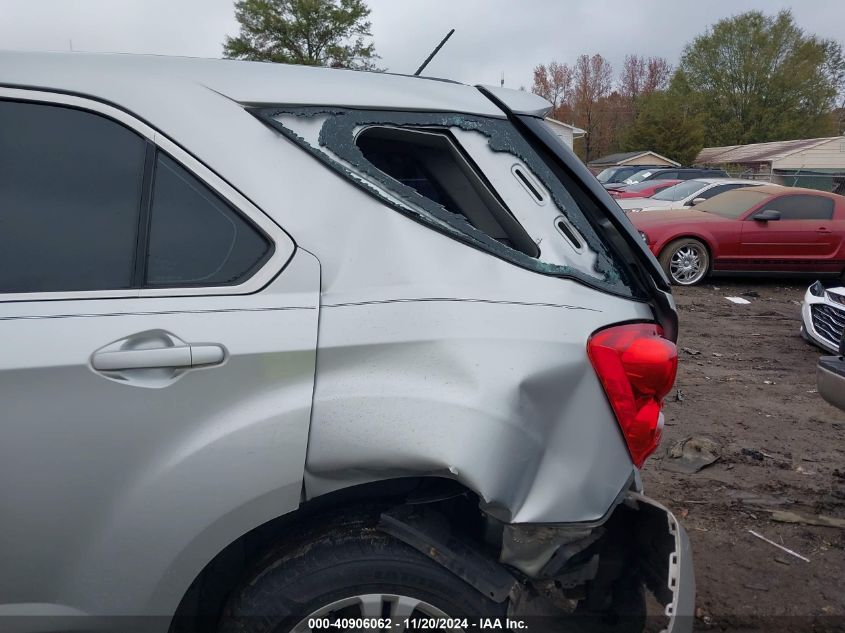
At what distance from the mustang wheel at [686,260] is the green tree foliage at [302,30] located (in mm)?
25776

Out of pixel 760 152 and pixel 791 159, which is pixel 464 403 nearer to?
pixel 791 159

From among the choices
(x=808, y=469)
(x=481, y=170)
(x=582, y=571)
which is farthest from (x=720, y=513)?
(x=481, y=170)

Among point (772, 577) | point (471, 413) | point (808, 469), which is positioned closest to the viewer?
point (471, 413)

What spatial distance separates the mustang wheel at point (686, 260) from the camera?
1011 centimetres

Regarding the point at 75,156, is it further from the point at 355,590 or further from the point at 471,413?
the point at 355,590

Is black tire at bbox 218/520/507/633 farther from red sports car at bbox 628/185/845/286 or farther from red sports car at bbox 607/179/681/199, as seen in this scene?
red sports car at bbox 607/179/681/199

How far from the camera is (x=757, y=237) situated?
1029cm

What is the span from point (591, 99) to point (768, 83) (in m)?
15.3

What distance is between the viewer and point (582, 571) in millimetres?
1854

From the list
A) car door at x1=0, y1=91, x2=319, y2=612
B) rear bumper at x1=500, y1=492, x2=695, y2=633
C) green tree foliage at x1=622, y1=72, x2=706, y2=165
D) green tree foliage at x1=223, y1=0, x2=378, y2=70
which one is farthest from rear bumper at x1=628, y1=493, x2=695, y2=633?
green tree foliage at x1=622, y1=72, x2=706, y2=165

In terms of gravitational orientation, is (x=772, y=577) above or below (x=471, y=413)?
below

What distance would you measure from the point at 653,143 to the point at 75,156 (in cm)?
5286

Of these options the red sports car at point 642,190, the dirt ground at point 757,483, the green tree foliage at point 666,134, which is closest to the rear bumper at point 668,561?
the dirt ground at point 757,483

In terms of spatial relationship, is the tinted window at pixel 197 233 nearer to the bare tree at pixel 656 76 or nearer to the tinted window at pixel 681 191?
the tinted window at pixel 681 191
